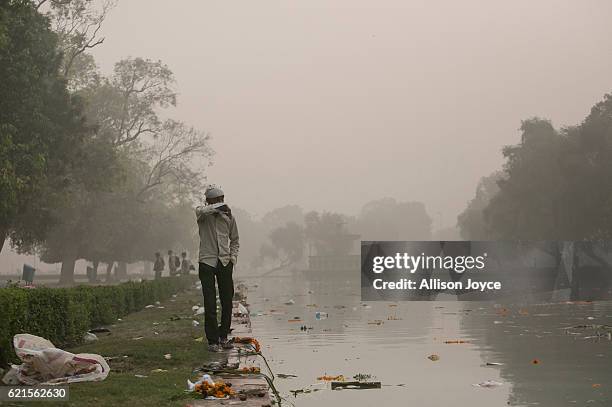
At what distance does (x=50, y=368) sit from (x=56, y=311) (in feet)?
16.8

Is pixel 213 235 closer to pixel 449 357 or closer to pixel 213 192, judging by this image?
pixel 213 192

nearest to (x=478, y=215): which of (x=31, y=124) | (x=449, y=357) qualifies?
(x=31, y=124)

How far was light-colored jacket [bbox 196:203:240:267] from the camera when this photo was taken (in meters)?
12.3

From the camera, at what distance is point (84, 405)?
7449mm

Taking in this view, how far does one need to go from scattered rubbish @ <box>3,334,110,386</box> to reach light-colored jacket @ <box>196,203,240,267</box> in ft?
10.9

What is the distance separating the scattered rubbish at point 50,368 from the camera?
8727 millimetres

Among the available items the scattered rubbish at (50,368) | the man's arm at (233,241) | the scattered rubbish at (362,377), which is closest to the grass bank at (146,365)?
the scattered rubbish at (50,368)

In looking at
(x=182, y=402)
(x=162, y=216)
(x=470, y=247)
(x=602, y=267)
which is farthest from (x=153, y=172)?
(x=182, y=402)

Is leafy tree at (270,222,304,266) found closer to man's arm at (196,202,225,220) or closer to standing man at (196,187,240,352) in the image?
standing man at (196,187,240,352)

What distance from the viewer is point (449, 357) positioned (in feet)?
46.9

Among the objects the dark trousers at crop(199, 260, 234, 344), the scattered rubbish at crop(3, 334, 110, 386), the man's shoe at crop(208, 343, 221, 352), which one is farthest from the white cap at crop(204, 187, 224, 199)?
the scattered rubbish at crop(3, 334, 110, 386)

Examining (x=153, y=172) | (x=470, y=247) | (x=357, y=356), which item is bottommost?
(x=357, y=356)

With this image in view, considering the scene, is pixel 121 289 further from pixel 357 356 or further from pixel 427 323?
pixel 357 356

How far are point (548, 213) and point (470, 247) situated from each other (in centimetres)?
2698
